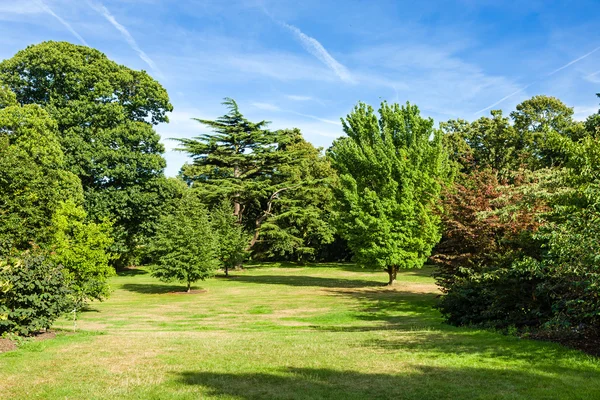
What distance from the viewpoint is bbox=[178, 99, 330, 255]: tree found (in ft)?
154

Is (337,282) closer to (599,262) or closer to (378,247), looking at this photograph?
(378,247)

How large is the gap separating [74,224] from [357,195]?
16633mm

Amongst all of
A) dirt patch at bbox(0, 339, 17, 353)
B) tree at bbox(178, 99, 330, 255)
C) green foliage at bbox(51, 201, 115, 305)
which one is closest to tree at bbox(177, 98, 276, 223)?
tree at bbox(178, 99, 330, 255)

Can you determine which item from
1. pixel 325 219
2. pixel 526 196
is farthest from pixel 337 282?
pixel 526 196

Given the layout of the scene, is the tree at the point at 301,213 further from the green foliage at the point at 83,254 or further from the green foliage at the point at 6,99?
the green foliage at the point at 83,254

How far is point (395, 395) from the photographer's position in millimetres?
6539

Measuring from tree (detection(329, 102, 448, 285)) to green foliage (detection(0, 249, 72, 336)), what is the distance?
61.2ft

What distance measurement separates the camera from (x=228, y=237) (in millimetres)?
41844

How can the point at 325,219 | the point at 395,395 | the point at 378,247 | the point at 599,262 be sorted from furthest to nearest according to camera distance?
1. the point at 325,219
2. the point at 378,247
3. the point at 599,262
4. the point at 395,395

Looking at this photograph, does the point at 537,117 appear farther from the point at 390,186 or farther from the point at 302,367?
the point at 302,367

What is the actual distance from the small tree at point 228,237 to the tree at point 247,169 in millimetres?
3239

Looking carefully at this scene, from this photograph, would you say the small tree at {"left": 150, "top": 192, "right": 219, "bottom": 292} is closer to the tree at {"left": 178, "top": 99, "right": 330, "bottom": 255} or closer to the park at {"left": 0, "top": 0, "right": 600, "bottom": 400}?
the park at {"left": 0, "top": 0, "right": 600, "bottom": 400}

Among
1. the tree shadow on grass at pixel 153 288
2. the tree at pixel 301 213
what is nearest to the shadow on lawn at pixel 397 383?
the tree shadow on grass at pixel 153 288

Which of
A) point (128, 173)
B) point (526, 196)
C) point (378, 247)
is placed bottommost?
point (378, 247)
